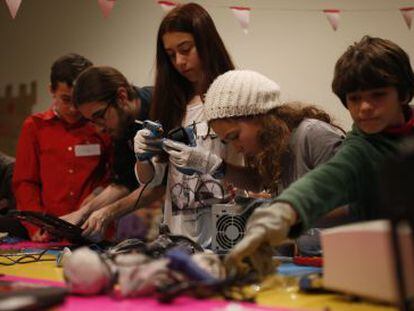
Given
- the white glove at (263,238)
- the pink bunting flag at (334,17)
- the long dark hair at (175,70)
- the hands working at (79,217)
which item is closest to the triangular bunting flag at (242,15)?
the pink bunting flag at (334,17)

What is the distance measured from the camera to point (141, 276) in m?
0.84

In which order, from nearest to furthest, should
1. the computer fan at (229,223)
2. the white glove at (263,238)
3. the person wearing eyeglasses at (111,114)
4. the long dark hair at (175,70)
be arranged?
the white glove at (263,238) < the computer fan at (229,223) < the long dark hair at (175,70) < the person wearing eyeglasses at (111,114)

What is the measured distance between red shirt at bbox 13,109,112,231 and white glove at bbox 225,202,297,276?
1493 millimetres

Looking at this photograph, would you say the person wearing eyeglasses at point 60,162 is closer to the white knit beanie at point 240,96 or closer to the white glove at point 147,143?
the white glove at point 147,143

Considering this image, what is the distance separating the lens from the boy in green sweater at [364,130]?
1.02 m

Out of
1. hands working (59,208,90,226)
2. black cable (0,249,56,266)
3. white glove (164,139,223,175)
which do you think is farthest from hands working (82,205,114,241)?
white glove (164,139,223,175)

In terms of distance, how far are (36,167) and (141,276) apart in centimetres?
170

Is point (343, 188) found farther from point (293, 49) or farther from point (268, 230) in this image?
point (293, 49)

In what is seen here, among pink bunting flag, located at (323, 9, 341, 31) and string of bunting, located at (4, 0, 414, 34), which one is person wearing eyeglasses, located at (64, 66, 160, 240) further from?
pink bunting flag, located at (323, 9, 341, 31)

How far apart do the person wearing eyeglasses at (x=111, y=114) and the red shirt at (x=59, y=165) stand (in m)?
0.34

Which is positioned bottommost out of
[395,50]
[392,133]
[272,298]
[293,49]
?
[272,298]

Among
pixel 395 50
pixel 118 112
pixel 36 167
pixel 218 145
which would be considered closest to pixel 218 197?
pixel 218 145

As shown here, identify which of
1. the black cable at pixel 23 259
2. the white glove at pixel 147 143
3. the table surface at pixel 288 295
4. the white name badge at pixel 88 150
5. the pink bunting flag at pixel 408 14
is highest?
the pink bunting flag at pixel 408 14

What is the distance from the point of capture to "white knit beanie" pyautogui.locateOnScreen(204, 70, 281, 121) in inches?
53.1
